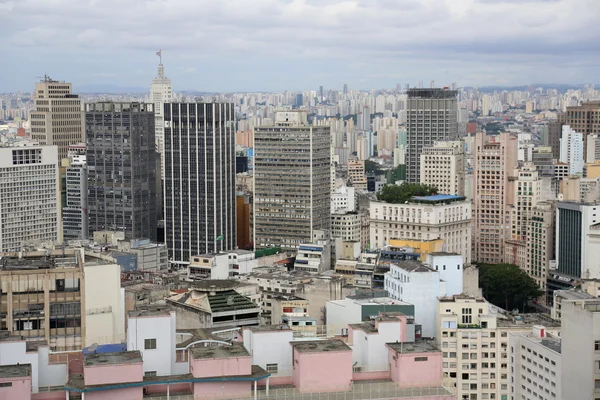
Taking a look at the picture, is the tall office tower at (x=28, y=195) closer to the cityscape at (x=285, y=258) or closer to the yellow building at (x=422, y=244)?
the cityscape at (x=285, y=258)

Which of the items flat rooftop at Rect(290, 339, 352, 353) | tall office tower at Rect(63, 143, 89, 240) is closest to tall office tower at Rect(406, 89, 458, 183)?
tall office tower at Rect(63, 143, 89, 240)

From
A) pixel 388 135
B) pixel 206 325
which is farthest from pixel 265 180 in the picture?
pixel 388 135

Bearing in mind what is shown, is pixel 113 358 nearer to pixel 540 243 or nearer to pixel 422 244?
pixel 422 244

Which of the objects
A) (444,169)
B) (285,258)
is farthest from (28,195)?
(444,169)

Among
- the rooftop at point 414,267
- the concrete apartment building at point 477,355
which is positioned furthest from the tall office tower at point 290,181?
the concrete apartment building at point 477,355

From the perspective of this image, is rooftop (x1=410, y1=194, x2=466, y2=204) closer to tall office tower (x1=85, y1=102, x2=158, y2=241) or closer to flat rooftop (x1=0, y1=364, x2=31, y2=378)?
tall office tower (x1=85, y1=102, x2=158, y2=241)
